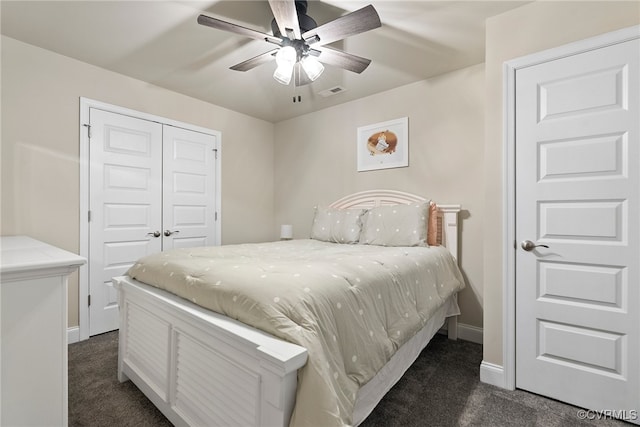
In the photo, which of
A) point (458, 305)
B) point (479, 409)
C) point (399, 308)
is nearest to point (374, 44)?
point (399, 308)

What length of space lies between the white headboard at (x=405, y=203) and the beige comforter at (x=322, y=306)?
1080mm

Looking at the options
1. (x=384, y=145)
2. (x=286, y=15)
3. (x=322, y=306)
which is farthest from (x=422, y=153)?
(x=322, y=306)

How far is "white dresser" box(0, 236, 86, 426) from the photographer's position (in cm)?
104

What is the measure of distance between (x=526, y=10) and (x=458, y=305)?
2.39m

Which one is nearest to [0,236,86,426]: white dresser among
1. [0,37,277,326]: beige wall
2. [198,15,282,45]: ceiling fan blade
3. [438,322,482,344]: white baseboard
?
[198,15,282,45]: ceiling fan blade

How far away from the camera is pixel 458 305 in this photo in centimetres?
284

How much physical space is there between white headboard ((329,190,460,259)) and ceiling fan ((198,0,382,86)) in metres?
1.45

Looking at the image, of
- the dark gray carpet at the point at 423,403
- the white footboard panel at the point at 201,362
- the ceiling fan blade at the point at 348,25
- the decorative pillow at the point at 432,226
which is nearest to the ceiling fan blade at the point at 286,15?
the ceiling fan blade at the point at 348,25

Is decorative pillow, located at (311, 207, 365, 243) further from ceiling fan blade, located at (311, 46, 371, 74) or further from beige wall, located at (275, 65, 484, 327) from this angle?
ceiling fan blade, located at (311, 46, 371, 74)

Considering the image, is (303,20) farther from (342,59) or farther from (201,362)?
(201,362)

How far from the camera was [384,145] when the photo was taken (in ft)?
11.2

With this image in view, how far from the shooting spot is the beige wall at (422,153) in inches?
110

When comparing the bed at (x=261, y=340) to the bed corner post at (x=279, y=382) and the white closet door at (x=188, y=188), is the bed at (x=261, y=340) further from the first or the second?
the white closet door at (x=188, y=188)

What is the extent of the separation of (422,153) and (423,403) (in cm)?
228
